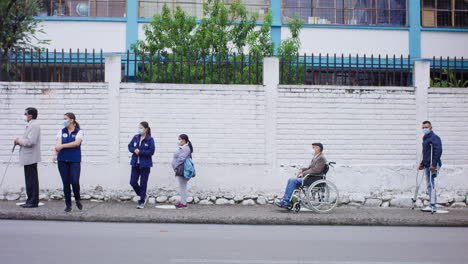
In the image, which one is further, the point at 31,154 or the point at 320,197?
the point at 320,197

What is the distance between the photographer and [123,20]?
737 inches

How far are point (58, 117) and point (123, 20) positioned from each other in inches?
312

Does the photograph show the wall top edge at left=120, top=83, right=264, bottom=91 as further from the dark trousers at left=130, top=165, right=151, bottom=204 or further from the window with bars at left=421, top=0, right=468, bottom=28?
the window with bars at left=421, top=0, right=468, bottom=28

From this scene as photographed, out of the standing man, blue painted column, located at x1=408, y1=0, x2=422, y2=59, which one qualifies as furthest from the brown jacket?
blue painted column, located at x1=408, y1=0, x2=422, y2=59

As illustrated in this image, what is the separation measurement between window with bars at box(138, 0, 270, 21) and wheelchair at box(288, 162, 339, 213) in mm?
9946

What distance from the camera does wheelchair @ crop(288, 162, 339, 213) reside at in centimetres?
1048

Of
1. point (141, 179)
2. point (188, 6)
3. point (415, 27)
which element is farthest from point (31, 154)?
point (415, 27)

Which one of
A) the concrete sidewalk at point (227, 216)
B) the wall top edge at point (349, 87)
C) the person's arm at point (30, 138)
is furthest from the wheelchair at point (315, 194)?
the person's arm at point (30, 138)

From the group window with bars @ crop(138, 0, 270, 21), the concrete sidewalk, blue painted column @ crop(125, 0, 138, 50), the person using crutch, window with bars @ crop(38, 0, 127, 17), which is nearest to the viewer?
the concrete sidewalk

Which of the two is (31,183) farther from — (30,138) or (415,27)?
(415,27)

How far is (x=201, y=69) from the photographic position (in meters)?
12.8

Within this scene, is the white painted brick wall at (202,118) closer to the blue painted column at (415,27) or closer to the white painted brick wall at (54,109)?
the white painted brick wall at (54,109)

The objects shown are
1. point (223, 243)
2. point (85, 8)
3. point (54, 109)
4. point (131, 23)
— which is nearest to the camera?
point (223, 243)

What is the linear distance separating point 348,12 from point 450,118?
28.0 ft
